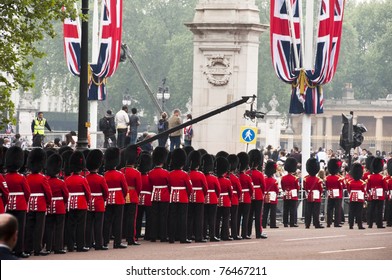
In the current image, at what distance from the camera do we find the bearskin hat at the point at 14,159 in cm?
2069

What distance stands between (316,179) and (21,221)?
10.4 metres

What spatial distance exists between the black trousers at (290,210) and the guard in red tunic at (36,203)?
991 cm

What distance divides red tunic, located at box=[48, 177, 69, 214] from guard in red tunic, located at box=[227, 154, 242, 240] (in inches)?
166

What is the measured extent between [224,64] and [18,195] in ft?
52.4

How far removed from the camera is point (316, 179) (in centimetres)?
2988

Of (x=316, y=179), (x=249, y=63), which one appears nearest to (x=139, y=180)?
(x=316, y=179)

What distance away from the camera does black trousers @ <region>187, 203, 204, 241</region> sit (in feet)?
78.7

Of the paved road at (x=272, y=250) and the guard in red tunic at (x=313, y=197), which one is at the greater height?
the guard in red tunic at (x=313, y=197)

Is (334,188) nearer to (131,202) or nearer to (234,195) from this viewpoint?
(234,195)

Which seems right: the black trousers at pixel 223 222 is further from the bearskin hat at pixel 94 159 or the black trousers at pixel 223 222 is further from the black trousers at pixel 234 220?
the bearskin hat at pixel 94 159

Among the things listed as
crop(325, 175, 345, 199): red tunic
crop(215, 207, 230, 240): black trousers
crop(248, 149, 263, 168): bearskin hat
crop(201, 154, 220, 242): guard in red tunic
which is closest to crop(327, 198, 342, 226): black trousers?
crop(325, 175, 345, 199): red tunic

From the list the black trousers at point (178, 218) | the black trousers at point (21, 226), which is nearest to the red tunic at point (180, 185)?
the black trousers at point (178, 218)

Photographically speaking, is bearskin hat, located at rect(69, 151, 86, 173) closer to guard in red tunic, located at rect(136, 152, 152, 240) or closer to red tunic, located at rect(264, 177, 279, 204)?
guard in red tunic, located at rect(136, 152, 152, 240)

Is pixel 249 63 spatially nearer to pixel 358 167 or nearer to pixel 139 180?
pixel 358 167
